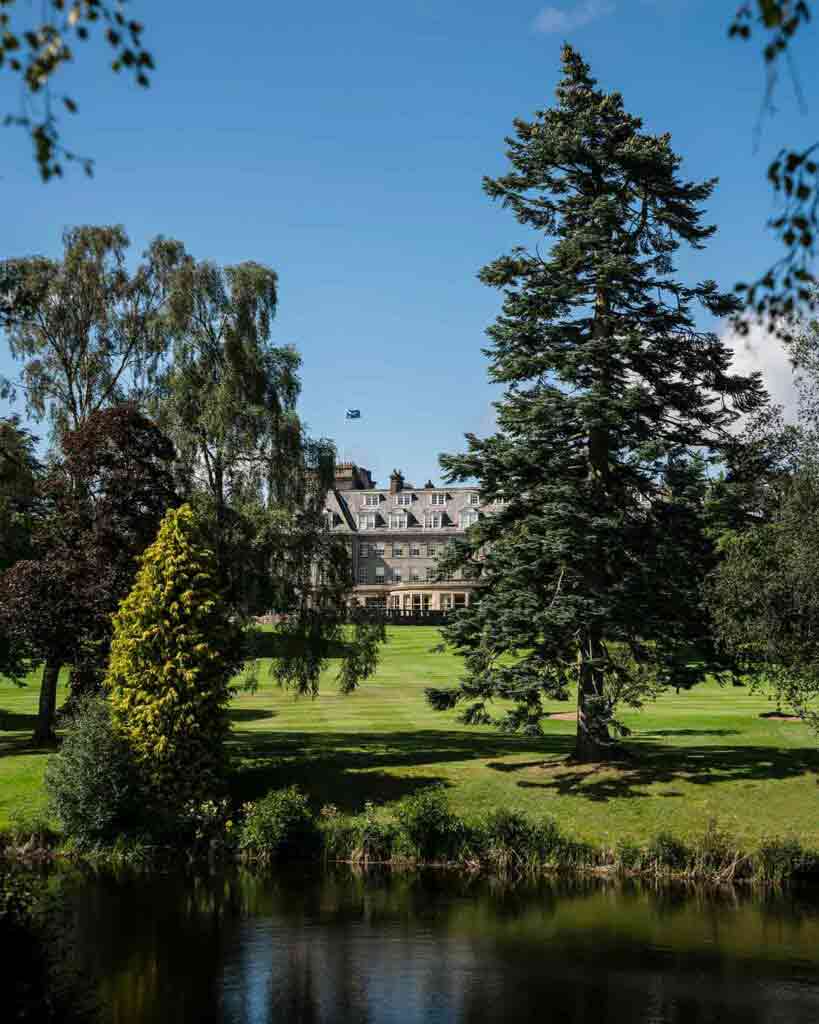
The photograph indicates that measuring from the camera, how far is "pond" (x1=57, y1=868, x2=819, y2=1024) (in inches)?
765

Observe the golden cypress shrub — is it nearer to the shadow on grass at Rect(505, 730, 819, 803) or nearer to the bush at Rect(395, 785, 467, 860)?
the bush at Rect(395, 785, 467, 860)

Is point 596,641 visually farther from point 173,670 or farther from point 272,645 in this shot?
point 173,670

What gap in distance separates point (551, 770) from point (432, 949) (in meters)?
10.9

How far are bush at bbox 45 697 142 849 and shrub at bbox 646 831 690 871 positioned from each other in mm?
12987

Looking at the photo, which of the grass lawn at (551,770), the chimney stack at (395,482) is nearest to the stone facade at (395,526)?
the chimney stack at (395,482)

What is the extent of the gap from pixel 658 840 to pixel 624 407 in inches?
432

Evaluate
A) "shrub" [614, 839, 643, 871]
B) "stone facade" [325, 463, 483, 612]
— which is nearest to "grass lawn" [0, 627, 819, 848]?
"shrub" [614, 839, 643, 871]

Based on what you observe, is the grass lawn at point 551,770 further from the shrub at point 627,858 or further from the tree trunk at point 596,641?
the tree trunk at point 596,641

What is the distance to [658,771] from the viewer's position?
3259 centimetres

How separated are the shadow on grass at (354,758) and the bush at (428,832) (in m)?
1.77

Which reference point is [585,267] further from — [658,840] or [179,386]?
[658,840]

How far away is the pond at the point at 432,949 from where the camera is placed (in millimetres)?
19438

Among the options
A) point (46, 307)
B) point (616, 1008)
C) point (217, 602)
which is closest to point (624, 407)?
point (217, 602)

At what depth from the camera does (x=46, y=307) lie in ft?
129
